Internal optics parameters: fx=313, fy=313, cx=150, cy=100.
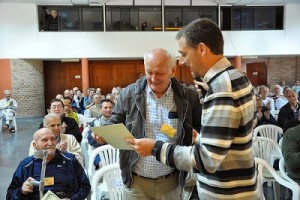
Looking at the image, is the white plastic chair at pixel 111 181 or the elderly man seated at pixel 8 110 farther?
the elderly man seated at pixel 8 110

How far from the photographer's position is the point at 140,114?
193 cm

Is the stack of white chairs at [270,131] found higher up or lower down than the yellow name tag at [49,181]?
lower down

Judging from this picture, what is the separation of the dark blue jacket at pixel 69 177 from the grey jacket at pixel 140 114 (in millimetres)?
661

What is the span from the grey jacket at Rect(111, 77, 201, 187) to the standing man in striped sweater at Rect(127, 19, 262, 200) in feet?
1.77

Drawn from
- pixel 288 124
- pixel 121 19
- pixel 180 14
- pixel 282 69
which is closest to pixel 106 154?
pixel 288 124

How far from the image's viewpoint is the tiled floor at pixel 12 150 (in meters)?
4.65

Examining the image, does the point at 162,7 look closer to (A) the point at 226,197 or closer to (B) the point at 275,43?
(B) the point at 275,43

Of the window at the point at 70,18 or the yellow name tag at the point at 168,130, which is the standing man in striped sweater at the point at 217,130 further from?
the window at the point at 70,18

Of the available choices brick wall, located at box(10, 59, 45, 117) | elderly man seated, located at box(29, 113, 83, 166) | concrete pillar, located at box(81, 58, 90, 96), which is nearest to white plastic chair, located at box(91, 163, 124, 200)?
elderly man seated, located at box(29, 113, 83, 166)

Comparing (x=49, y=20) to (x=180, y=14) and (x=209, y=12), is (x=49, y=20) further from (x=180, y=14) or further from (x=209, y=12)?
(x=209, y=12)

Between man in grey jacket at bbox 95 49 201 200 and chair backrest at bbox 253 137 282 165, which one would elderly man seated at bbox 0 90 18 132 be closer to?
chair backrest at bbox 253 137 282 165

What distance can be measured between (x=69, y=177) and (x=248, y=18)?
13.0 meters

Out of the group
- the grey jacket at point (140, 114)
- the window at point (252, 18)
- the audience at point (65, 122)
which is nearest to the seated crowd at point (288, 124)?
the grey jacket at point (140, 114)

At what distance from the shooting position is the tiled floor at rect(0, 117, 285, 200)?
465 cm
